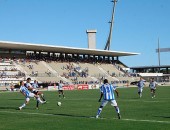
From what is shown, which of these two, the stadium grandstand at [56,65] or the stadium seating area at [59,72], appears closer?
the stadium seating area at [59,72]

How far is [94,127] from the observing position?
15.0m

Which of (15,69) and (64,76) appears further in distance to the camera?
(64,76)

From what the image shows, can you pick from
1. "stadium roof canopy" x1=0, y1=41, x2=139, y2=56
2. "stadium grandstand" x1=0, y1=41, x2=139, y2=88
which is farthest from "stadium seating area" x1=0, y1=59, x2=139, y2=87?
"stadium roof canopy" x1=0, y1=41, x2=139, y2=56

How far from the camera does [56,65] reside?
9112 centimetres

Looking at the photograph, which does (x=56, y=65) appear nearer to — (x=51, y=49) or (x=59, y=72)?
(x=59, y=72)

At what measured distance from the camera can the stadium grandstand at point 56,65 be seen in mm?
79000

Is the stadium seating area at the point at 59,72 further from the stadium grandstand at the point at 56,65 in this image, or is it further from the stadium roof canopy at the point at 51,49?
the stadium roof canopy at the point at 51,49

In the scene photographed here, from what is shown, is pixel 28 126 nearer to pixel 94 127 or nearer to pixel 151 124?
pixel 94 127

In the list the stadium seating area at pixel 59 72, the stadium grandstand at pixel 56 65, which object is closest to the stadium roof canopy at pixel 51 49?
the stadium grandstand at pixel 56 65

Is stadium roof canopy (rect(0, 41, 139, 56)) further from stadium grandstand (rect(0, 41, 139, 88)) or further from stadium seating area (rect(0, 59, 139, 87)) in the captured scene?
stadium seating area (rect(0, 59, 139, 87))

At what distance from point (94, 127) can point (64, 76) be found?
70644 mm

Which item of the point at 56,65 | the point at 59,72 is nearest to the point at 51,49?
the point at 56,65

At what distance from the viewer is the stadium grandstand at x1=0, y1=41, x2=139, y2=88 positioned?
7900 centimetres

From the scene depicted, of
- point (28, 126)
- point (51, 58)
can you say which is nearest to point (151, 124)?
point (28, 126)
